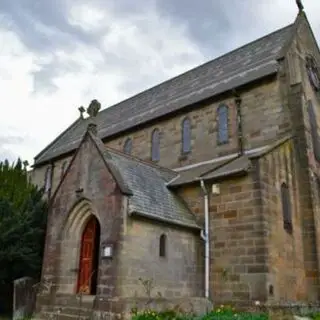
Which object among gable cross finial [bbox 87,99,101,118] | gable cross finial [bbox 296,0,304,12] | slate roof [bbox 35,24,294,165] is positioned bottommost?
gable cross finial [bbox 87,99,101,118]

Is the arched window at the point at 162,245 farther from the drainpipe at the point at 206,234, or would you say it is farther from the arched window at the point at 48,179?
the arched window at the point at 48,179

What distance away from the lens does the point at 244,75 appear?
65.5 ft

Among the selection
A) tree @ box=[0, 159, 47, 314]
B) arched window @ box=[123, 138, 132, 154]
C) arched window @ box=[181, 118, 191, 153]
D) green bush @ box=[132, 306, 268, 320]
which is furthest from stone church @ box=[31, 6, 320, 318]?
arched window @ box=[123, 138, 132, 154]

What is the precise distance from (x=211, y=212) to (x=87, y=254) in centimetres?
505

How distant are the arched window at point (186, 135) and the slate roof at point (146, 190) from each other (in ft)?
12.8

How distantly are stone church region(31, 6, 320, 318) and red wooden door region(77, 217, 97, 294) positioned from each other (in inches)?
1.6

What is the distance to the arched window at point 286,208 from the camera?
587 inches

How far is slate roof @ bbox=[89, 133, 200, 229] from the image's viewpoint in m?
13.4

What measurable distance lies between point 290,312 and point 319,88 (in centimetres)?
1287

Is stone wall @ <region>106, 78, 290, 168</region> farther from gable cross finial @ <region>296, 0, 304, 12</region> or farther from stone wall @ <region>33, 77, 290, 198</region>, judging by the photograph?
gable cross finial @ <region>296, 0, 304, 12</region>

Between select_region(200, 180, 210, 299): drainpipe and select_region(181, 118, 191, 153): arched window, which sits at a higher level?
select_region(181, 118, 191, 153): arched window

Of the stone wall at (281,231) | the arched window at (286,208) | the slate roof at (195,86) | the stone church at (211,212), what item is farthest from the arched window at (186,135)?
the arched window at (286,208)

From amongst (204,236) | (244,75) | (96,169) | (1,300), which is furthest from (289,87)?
(1,300)

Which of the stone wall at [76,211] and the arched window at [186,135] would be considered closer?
the stone wall at [76,211]
